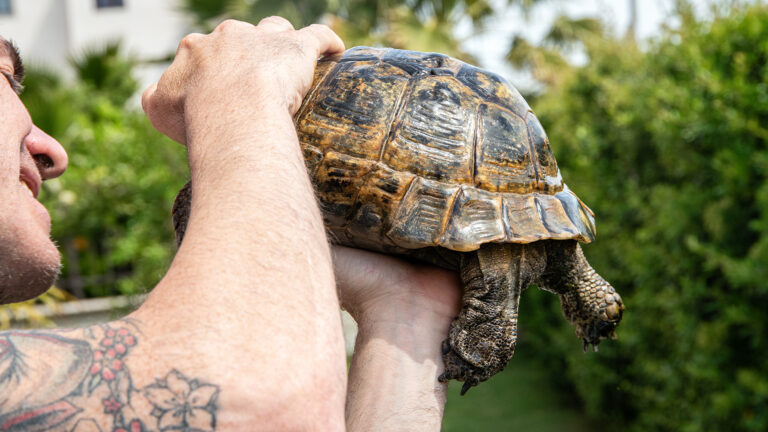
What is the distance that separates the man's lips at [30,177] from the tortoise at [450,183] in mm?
748

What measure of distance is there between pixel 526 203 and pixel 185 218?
1089mm

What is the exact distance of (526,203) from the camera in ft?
6.54

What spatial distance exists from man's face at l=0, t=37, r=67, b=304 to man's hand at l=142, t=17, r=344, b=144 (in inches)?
13.5

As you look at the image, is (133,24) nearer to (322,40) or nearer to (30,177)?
(322,40)

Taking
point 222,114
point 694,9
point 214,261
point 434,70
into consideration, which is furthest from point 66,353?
point 694,9

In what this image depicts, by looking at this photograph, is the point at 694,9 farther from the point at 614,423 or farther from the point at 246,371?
the point at 246,371

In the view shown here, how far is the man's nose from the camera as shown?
1.89 meters

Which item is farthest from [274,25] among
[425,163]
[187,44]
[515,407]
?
[515,407]

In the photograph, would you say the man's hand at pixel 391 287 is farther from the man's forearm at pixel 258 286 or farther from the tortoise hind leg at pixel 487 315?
the man's forearm at pixel 258 286

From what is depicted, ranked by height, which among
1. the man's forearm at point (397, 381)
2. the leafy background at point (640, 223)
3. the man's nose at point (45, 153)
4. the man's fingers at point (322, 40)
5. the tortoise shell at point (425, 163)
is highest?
the man's fingers at point (322, 40)

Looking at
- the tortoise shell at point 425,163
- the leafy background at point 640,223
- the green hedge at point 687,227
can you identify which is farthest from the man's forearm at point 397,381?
the green hedge at point 687,227

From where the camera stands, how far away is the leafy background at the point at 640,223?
4164 mm

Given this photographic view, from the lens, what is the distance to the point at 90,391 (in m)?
1.34

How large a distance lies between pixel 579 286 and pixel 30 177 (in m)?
1.66
